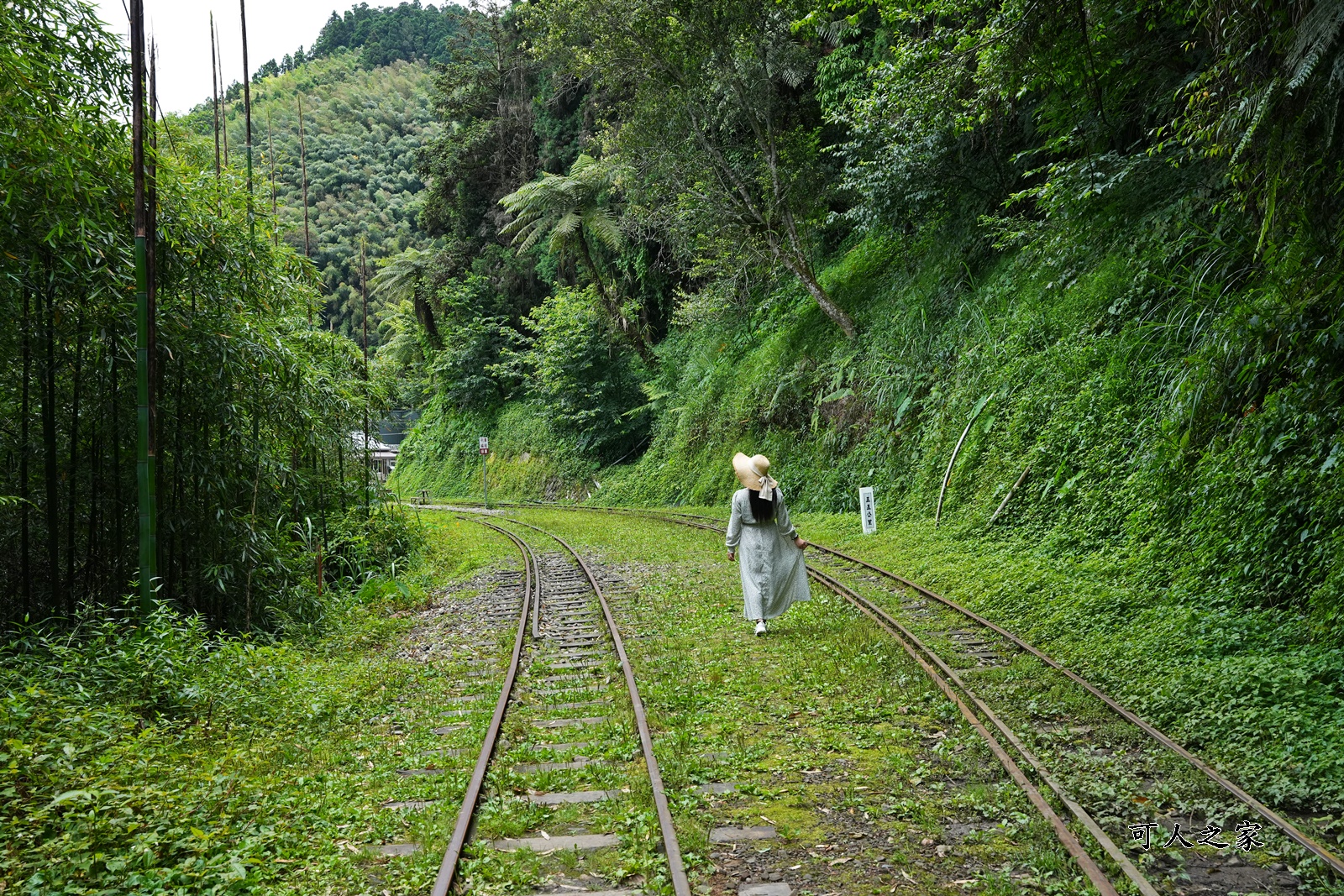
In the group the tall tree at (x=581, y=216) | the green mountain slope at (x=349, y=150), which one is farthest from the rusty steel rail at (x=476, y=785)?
the green mountain slope at (x=349, y=150)

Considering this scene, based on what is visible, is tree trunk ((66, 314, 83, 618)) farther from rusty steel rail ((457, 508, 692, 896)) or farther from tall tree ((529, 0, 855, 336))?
tall tree ((529, 0, 855, 336))

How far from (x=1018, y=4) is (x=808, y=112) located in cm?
1324

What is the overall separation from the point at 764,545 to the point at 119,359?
6.11 m

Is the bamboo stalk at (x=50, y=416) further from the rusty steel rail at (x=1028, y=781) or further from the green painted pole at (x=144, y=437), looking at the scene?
the rusty steel rail at (x=1028, y=781)

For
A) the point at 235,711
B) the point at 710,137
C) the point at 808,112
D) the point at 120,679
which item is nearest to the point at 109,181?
the point at 120,679

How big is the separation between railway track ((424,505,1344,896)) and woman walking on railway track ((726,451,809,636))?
1000mm

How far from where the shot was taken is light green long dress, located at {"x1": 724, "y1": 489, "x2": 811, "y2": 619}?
843 cm

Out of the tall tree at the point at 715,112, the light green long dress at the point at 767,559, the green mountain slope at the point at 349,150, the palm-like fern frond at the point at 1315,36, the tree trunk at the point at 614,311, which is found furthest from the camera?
the green mountain slope at the point at 349,150

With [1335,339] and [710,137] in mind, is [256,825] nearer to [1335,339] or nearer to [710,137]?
[1335,339]

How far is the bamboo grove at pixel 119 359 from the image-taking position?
6.38 metres

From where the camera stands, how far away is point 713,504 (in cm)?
2184

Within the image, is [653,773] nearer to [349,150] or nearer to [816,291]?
[816,291]

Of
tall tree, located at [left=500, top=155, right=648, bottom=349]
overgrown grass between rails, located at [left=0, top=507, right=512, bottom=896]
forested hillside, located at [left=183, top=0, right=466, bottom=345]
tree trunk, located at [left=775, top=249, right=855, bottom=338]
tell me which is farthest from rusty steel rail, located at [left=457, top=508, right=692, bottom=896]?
forested hillside, located at [left=183, top=0, right=466, bottom=345]

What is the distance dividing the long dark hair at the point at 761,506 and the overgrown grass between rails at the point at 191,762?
11.1ft
